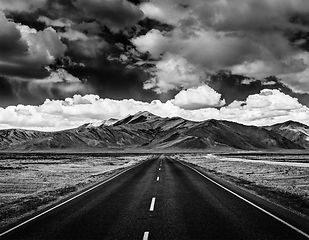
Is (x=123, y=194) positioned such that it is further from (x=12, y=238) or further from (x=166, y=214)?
(x=12, y=238)

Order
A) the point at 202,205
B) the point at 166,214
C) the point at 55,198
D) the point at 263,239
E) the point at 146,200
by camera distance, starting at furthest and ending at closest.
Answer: the point at 55,198
the point at 146,200
the point at 202,205
the point at 166,214
the point at 263,239

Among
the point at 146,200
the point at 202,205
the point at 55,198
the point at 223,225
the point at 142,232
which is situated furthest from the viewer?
the point at 55,198

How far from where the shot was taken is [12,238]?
821 centimetres

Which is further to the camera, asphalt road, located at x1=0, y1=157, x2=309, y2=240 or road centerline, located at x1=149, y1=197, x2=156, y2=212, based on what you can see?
road centerline, located at x1=149, y1=197, x2=156, y2=212

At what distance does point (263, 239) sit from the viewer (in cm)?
781

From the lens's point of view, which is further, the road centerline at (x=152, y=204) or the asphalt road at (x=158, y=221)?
the road centerline at (x=152, y=204)

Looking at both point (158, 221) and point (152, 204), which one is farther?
point (152, 204)

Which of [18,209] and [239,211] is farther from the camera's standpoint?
Result: [18,209]

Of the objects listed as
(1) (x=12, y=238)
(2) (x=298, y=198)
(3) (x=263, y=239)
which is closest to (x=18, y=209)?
(1) (x=12, y=238)

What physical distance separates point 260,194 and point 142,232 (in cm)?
990

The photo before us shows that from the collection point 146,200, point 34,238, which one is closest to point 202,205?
point 146,200

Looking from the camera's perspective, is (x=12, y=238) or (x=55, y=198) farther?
(x=55, y=198)

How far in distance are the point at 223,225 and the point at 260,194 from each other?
304 inches

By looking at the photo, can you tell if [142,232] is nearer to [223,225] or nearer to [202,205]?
[223,225]
